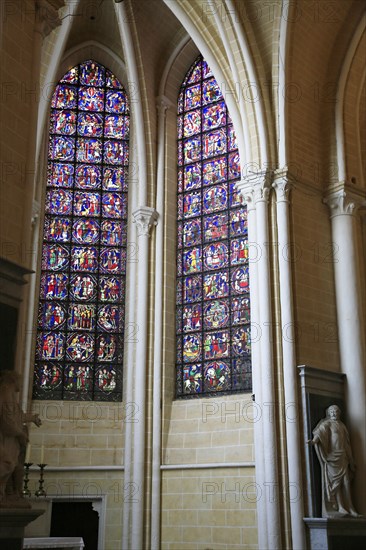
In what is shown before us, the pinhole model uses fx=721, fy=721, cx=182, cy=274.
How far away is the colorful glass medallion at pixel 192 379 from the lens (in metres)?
14.0

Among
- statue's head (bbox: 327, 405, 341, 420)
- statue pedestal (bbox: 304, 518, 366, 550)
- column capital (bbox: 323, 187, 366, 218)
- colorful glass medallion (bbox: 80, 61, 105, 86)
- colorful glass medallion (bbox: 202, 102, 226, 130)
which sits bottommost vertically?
statue pedestal (bbox: 304, 518, 366, 550)

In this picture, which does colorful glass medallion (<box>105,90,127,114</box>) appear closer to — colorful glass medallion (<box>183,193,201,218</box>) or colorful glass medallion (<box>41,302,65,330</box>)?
colorful glass medallion (<box>183,193,201,218</box>)

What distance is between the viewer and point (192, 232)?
598 inches

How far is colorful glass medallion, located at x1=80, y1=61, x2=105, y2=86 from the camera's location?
16750mm

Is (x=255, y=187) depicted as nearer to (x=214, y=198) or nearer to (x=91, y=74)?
(x=214, y=198)

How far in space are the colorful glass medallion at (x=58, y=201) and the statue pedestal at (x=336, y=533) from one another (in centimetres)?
819

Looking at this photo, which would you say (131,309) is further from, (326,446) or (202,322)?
(326,446)

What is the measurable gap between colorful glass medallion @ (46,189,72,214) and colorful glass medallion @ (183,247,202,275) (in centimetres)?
277

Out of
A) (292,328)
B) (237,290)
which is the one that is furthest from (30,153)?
(237,290)

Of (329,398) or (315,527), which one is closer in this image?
(315,527)

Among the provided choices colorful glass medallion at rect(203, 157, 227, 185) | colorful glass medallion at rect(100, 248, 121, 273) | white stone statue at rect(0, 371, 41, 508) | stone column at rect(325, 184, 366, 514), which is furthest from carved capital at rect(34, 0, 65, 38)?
colorful glass medallion at rect(100, 248, 121, 273)

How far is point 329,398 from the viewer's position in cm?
1219

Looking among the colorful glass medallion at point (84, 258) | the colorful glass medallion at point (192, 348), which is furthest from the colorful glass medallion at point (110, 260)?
the colorful glass medallion at point (192, 348)

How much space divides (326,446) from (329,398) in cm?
95
